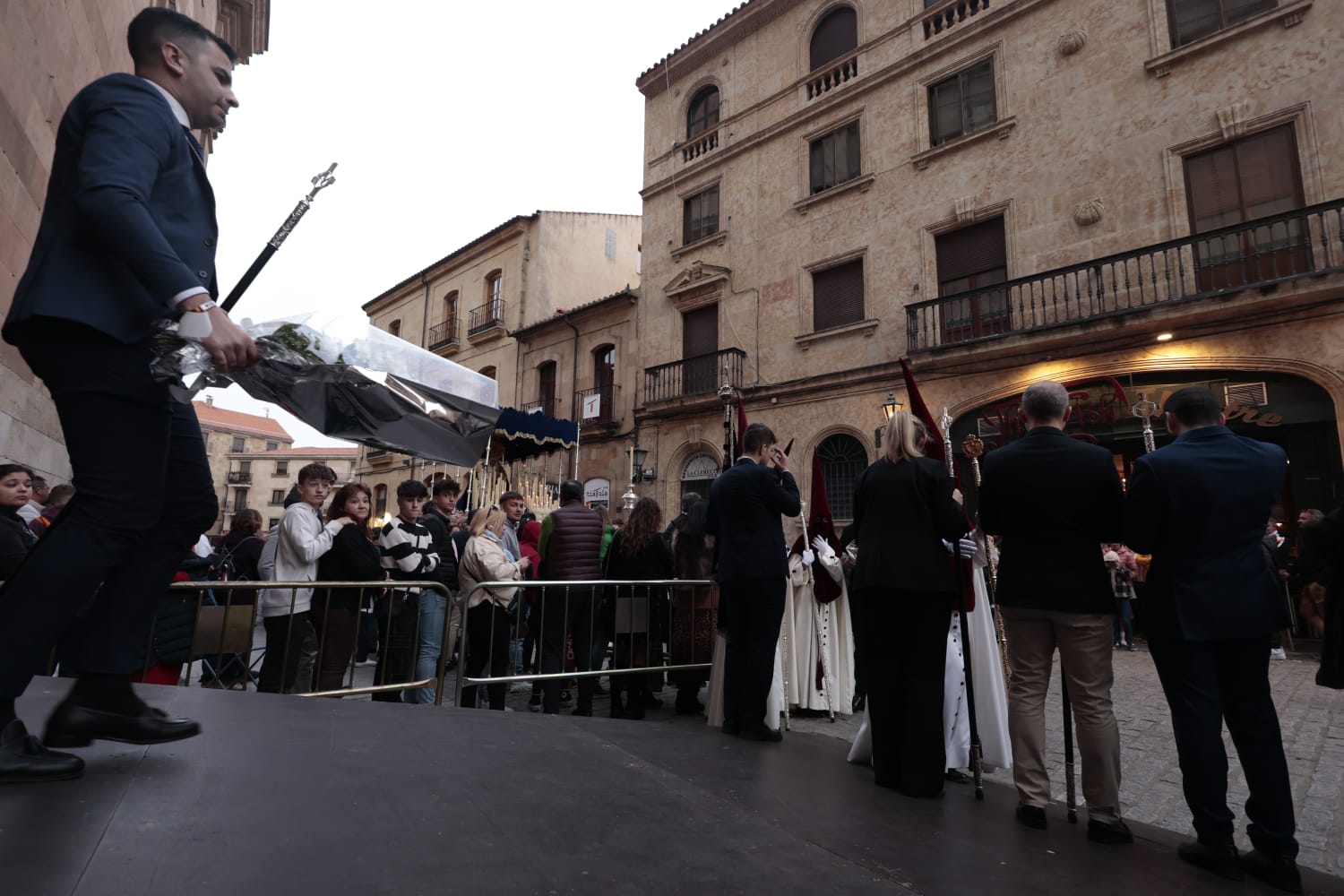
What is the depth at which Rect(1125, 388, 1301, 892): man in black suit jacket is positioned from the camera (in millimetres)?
2494

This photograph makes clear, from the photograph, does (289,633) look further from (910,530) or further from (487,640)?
(910,530)

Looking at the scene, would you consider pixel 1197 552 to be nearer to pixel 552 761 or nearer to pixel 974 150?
pixel 552 761

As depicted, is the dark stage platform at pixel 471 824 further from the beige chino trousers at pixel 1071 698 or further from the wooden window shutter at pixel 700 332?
the wooden window shutter at pixel 700 332

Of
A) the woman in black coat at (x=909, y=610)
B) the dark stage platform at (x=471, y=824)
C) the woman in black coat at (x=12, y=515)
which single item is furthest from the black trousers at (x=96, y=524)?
the woman in black coat at (x=909, y=610)

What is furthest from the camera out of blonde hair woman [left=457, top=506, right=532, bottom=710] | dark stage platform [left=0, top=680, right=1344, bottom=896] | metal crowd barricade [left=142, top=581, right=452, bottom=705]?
blonde hair woman [left=457, top=506, right=532, bottom=710]

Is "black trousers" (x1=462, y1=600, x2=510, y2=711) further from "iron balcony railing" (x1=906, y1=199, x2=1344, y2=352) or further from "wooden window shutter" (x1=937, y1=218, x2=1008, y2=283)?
"wooden window shutter" (x1=937, y1=218, x2=1008, y2=283)

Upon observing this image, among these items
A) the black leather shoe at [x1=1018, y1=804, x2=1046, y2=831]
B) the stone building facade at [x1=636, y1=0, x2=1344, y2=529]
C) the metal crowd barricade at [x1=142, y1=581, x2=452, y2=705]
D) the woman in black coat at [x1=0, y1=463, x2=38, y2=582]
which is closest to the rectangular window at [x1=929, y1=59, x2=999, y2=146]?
the stone building facade at [x1=636, y1=0, x2=1344, y2=529]

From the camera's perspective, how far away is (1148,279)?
11812mm

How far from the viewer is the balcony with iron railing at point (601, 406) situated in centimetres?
2098

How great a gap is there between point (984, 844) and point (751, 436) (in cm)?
273

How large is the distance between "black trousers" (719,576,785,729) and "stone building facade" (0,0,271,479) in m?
5.00

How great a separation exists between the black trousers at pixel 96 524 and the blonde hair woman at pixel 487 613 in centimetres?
366

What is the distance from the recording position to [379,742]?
228 cm

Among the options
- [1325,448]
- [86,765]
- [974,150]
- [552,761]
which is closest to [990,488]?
[552,761]
